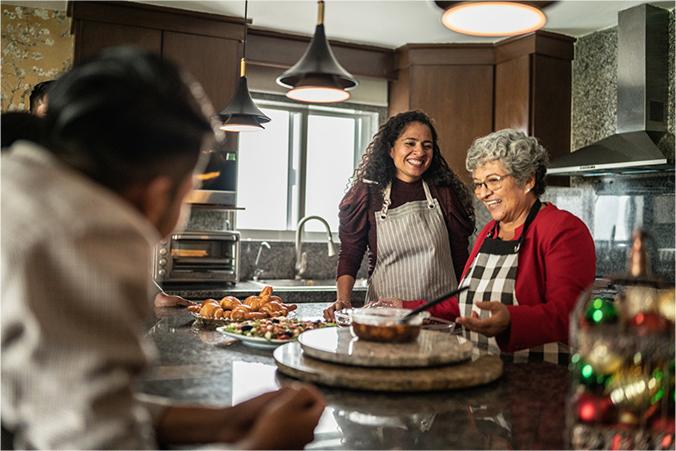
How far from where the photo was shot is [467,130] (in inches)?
191

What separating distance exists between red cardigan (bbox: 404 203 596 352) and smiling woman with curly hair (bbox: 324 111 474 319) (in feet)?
2.21

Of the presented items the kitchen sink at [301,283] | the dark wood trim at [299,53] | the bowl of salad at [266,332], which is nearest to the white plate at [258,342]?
the bowl of salad at [266,332]

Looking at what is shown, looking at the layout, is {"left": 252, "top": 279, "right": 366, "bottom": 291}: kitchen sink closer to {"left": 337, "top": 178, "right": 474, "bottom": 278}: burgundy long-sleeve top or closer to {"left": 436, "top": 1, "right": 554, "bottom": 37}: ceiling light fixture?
{"left": 337, "top": 178, "right": 474, "bottom": 278}: burgundy long-sleeve top

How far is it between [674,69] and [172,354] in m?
3.84

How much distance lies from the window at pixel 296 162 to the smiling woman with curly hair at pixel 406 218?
7.68 ft

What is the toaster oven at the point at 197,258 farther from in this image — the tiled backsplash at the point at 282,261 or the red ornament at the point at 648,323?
the red ornament at the point at 648,323

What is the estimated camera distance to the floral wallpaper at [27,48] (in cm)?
419

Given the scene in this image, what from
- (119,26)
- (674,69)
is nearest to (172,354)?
(119,26)

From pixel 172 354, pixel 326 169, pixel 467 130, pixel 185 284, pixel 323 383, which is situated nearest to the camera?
pixel 323 383

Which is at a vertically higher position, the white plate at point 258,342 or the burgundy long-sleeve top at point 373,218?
the burgundy long-sleeve top at point 373,218

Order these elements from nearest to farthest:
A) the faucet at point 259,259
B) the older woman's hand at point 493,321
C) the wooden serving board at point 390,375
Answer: the wooden serving board at point 390,375 → the older woman's hand at point 493,321 → the faucet at point 259,259

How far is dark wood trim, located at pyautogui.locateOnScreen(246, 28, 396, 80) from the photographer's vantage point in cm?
461

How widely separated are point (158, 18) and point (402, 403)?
3.68 m

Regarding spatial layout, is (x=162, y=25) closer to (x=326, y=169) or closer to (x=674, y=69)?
(x=326, y=169)
